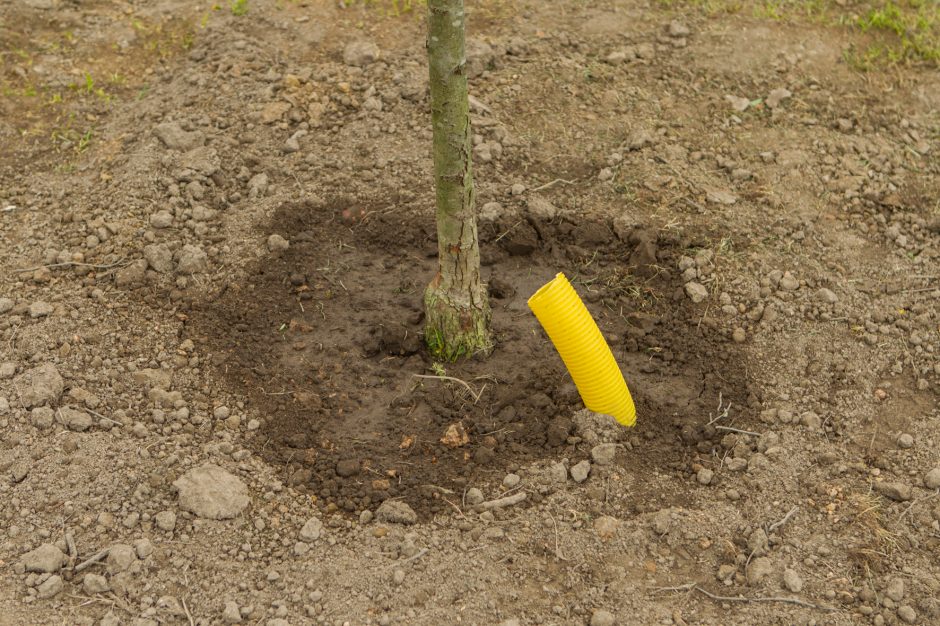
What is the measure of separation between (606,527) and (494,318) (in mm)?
1008

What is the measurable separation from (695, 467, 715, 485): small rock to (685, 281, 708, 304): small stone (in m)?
0.80

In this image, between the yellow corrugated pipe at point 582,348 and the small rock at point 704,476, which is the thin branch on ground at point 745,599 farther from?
the yellow corrugated pipe at point 582,348

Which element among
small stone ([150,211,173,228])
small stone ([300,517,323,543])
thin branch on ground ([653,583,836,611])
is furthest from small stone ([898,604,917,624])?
small stone ([150,211,173,228])

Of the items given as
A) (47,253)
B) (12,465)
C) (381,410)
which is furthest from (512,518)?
(47,253)

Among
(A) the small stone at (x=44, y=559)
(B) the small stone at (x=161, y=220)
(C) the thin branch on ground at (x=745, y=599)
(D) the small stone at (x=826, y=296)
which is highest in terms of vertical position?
(D) the small stone at (x=826, y=296)

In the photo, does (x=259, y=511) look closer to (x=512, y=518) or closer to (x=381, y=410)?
(x=381, y=410)

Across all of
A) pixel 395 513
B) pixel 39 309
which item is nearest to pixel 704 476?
pixel 395 513

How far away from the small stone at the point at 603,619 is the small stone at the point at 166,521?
123 centimetres

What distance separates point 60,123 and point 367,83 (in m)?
1.40

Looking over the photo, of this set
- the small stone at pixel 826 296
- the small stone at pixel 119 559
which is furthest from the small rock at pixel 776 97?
the small stone at pixel 119 559

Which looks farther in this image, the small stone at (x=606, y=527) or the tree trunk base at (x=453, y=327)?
the tree trunk base at (x=453, y=327)

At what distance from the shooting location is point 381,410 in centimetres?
318

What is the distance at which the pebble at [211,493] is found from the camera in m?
2.77

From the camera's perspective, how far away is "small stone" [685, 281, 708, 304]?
11.6ft
